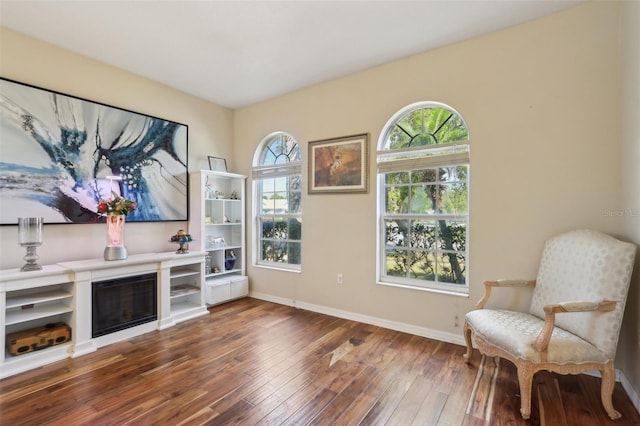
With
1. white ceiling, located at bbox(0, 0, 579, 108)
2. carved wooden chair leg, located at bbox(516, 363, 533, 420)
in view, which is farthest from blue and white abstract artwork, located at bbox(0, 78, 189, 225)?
carved wooden chair leg, located at bbox(516, 363, 533, 420)

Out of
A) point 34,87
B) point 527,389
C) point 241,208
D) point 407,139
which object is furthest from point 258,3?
point 527,389

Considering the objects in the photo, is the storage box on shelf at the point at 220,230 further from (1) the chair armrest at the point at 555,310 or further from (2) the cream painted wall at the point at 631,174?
(2) the cream painted wall at the point at 631,174

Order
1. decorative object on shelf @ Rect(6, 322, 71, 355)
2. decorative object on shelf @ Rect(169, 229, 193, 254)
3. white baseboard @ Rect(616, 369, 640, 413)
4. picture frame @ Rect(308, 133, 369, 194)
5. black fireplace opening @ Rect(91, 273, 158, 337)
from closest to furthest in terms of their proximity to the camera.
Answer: white baseboard @ Rect(616, 369, 640, 413) → decorative object on shelf @ Rect(6, 322, 71, 355) → black fireplace opening @ Rect(91, 273, 158, 337) → picture frame @ Rect(308, 133, 369, 194) → decorative object on shelf @ Rect(169, 229, 193, 254)

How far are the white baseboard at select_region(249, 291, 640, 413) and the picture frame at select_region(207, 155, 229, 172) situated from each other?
1.97m

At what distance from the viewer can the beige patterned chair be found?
72.3 inches

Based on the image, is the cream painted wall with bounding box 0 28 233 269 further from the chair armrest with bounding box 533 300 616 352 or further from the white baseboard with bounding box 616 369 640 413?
the white baseboard with bounding box 616 369 640 413

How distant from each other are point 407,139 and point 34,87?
3686 mm

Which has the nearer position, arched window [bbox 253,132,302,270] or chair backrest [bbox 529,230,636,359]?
chair backrest [bbox 529,230,636,359]

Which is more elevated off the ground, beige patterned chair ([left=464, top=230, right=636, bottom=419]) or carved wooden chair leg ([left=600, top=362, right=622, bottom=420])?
beige patterned chair ([left=464, top=230, right=636, bottom=419])

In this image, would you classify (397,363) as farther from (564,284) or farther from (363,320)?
(564,284)

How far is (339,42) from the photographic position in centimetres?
287

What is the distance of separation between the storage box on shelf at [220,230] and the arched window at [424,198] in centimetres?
215

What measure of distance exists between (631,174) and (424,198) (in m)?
1.53

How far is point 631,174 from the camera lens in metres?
2.05
